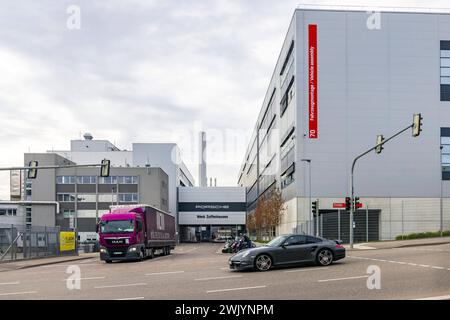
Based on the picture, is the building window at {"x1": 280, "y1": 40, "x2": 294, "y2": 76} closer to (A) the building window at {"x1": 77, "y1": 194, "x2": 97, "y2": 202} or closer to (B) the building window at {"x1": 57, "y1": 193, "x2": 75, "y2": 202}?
(A) the building window at {"x1": 77, "y1": 194, "x2": 97, "y2": 202}

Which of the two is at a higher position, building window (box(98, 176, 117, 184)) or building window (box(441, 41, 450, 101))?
building window (box(441, 41, 450, 101))

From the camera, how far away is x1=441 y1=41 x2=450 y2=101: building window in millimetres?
57125

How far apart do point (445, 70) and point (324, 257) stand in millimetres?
45069

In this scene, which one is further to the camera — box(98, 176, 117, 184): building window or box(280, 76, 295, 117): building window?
box(98, 176, 117, 184): building window

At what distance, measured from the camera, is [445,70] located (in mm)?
57375

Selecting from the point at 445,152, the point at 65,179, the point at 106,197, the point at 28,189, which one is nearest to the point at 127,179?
the point at 106,197

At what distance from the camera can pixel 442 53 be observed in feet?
188

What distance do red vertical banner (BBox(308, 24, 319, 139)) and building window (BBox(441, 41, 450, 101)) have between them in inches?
549

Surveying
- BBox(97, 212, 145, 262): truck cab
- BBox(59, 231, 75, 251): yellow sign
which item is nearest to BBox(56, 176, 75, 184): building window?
BBox(59, 231, 75, 251): yellow sign

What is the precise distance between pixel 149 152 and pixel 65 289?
350 ft

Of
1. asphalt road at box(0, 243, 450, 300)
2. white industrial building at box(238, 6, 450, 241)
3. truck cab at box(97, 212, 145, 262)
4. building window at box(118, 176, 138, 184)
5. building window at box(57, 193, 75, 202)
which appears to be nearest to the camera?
asphalt road at box(0, 243, 450, 300)

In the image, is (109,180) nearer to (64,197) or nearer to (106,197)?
(106,197)

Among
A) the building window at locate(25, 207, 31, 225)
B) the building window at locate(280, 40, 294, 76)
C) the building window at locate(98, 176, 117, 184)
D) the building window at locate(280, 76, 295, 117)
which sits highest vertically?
the building window at locate(280, 40, 294, 76)
